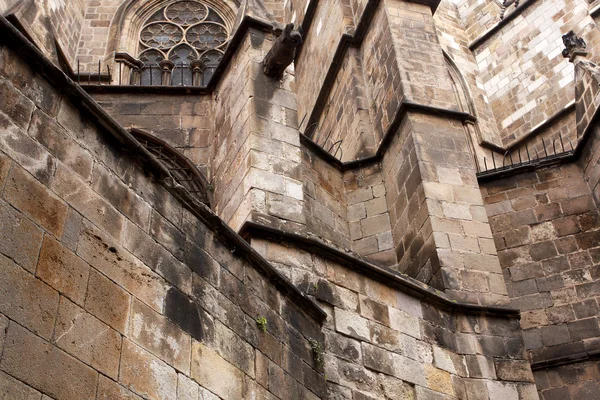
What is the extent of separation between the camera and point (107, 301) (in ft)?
14.1

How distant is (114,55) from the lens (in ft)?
49.3

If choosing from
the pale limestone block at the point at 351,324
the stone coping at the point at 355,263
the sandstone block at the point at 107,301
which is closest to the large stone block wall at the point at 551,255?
the stone coping at the point at 355,263

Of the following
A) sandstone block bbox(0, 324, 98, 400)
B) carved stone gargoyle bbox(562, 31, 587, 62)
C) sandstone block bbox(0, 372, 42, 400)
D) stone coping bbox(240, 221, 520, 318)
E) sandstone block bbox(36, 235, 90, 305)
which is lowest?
sandstone block bbox(0, 372, 42, 400)

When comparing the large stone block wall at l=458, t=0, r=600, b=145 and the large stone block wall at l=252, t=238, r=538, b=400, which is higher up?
the large stone block wall at l=458, t=0, r=600, b=145

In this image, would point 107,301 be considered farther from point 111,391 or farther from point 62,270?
point 111,391

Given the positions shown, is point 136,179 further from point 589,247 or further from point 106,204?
point 589,247

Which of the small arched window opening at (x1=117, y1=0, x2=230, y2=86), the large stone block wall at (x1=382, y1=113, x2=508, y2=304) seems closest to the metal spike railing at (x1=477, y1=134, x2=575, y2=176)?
the large stone block wall at (x1=382, y1=113, x2=508, y2=304)

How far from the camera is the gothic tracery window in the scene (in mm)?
14922

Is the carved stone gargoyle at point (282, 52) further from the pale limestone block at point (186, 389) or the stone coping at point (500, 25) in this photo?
the stone coping at point (500, 25)

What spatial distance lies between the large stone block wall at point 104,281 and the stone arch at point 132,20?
10394 mm

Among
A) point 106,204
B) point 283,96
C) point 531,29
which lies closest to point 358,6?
point 283,96

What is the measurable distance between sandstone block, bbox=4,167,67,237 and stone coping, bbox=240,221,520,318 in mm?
2989

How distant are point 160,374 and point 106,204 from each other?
3.27 ft

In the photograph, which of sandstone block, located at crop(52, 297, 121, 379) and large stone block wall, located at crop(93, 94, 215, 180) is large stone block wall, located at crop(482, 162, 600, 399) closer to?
large stone block wall, located at crop(93, 94, 215, 180)
